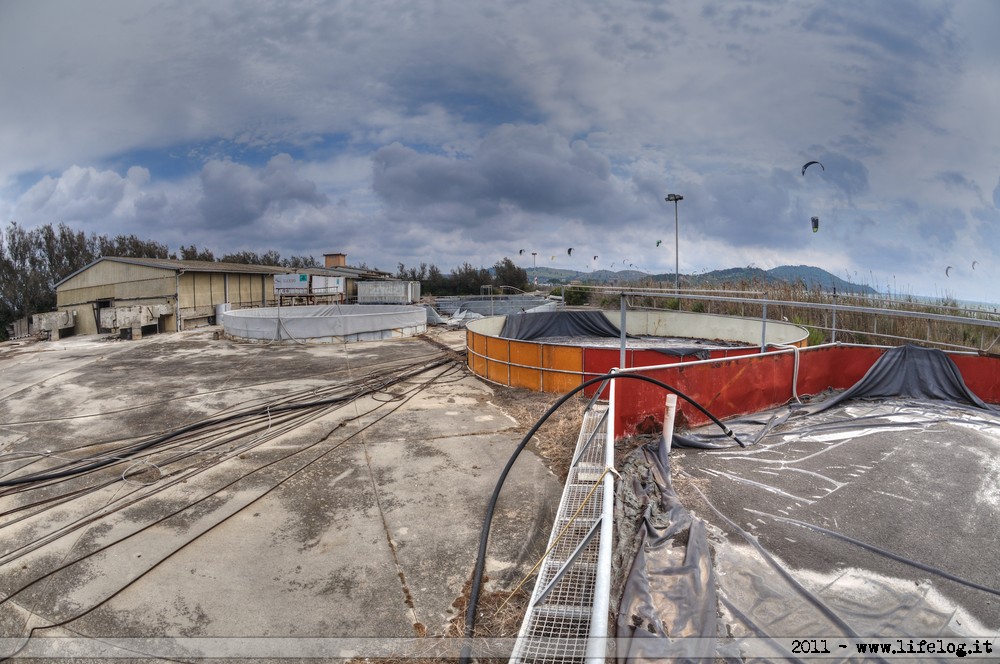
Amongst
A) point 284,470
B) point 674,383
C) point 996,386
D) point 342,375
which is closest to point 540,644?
point 674,383

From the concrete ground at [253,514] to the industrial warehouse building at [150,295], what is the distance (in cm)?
1496

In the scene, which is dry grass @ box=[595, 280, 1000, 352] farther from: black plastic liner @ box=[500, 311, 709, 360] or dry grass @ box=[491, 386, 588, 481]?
black plastic liner @ box=[500, 311, 709, 360]

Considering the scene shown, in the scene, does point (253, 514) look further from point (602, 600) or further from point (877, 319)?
point (877, 319)

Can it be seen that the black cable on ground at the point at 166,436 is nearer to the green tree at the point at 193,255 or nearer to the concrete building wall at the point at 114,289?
the concrete building wall at the point at 114,289

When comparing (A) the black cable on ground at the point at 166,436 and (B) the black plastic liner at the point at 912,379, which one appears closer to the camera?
(A) the black cable on ground at the point at 166,436

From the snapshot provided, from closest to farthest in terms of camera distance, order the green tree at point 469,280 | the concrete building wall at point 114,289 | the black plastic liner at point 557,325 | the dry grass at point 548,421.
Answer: the dry grass at point 548,421 → the black plastic liner at point 557,325 → the concrete building wall at point 114,289 → the green tree at point 469,280

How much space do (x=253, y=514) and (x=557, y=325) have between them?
17532 mm

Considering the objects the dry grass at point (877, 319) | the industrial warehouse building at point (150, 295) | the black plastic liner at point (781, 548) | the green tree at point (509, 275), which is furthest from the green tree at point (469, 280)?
the black plastic liner at point (781, 548)

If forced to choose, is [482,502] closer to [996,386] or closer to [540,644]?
[540,644]

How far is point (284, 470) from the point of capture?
7.37m

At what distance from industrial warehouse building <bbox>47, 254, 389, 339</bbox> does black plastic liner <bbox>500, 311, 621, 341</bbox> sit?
17.5m

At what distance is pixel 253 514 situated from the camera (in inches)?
237

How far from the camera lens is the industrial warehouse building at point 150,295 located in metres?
25.2

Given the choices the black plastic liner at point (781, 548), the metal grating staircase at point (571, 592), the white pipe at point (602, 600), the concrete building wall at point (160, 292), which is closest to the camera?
the white pipe at point (602, 600)
